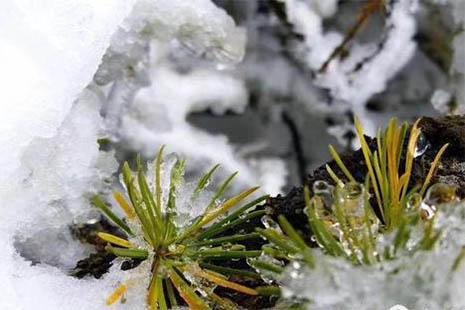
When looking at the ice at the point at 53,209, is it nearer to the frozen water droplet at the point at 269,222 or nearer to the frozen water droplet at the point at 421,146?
the frozen water droplet at the point at 269,222

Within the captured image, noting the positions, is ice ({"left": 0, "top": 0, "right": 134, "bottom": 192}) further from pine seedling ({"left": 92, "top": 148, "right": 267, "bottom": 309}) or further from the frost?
the frost

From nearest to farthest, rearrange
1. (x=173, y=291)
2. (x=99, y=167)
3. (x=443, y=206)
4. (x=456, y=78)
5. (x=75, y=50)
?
(x=443, y=206)
(x=173, y=291)
(x=75, y=50)
(x=99, y=167)
(x=456, y=78)

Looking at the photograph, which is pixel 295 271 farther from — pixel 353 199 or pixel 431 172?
pixel 431 172

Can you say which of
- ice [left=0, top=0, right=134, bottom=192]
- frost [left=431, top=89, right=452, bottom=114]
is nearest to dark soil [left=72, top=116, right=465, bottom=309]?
ice [left=0, top=0, right=134, bottom=192]

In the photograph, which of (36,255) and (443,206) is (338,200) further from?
(36,255)

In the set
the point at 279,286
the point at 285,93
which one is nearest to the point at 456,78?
the point at 285,93

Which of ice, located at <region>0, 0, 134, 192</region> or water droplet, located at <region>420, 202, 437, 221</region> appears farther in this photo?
ice, located at <region>0, 0, 134, 192</region>
